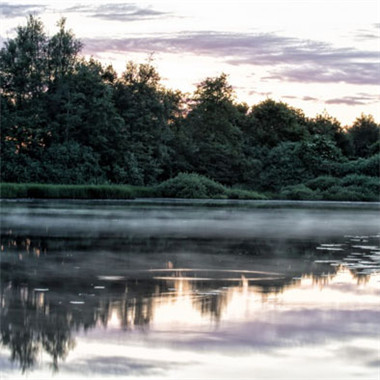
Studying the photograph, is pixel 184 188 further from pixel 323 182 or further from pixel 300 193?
pixel 323 182

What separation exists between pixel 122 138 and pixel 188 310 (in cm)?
5601

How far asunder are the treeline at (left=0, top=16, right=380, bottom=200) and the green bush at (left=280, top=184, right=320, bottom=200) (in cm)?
9

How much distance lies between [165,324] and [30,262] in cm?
563

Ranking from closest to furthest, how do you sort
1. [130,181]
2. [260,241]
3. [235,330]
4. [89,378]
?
[89,378] → [235,330] → [260,241] → [130,181]

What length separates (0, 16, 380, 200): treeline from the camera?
60.0 meters

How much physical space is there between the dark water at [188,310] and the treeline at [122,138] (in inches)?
1724

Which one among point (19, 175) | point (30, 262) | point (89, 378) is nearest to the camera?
point (89, 378)

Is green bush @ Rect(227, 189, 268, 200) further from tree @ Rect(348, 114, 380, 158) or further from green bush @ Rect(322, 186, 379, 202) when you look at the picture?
tree @ Rect(348, 114, 380, 158)

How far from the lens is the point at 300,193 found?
59062 mm

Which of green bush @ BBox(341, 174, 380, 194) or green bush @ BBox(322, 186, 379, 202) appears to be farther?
green bush @ BBox(341, 174, 380, 194)

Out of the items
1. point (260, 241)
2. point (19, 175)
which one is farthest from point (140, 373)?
point (19, 175)

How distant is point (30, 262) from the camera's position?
1281cm

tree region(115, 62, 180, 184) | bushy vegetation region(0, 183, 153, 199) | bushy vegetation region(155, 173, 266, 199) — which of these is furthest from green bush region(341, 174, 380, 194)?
bushy vegetation region(0, 183, 153, 199)

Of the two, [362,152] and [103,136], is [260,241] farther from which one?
[362,152]
